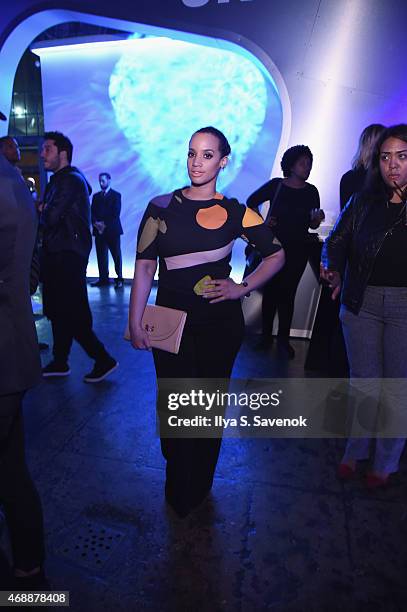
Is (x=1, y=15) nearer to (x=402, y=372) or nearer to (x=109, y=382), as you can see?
(x=109, y=382)

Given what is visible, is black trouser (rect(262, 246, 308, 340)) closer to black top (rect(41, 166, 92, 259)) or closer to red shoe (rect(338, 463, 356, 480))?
black top (rect(41, 166, 92, 259))

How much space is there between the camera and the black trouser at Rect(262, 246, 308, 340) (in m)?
4.13

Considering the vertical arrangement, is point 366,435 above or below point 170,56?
below

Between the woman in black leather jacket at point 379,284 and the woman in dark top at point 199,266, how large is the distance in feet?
1.56

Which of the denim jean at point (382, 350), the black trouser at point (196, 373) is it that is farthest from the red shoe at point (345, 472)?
the black trouser at point (196, 373)

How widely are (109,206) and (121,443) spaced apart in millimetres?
5565

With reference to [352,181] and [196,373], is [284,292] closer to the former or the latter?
[352,181]

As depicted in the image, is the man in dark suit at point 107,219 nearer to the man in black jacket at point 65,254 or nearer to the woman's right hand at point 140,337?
the man in black jacket at point 65,254

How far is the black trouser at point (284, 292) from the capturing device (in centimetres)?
413

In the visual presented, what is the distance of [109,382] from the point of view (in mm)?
3545

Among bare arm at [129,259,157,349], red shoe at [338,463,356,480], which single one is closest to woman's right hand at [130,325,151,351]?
bare arm at [129,259,157,349]

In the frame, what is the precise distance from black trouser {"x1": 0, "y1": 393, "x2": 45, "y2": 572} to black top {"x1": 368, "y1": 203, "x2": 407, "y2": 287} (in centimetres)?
166

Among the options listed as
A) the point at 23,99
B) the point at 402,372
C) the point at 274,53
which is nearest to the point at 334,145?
the point at 274,53

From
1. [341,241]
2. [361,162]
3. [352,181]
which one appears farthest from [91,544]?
[361,162]
